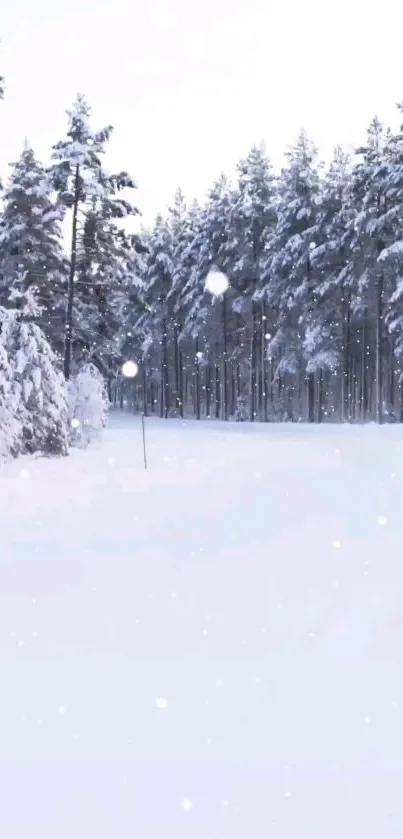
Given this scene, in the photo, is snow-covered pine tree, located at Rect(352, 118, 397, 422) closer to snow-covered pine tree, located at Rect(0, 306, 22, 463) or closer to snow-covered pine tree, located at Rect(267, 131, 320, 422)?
snow-covered pine tree, located at Rect(267, 131, 320, 422)

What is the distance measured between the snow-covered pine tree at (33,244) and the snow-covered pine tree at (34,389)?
14.4 meters

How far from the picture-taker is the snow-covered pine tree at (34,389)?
15453mm

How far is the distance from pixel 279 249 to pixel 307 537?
101 feet

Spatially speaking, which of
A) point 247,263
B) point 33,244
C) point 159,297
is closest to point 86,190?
point 33,244

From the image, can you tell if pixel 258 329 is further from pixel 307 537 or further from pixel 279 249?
pixel 307 537

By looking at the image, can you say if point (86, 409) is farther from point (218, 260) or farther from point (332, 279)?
point (218, 260)

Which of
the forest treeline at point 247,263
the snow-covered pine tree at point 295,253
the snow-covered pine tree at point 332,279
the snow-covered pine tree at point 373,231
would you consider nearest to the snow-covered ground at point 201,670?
the forest treeline at point 247,263

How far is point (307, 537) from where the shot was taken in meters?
9.27

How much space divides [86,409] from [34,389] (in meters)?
3.61

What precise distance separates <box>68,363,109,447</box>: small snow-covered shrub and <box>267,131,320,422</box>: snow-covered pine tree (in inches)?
737

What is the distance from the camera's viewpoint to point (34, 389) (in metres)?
15.6

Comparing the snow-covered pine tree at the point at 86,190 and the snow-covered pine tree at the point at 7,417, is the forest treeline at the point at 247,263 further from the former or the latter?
the snow-covered pine tree at the point at 7,417

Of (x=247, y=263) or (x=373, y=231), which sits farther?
(x=247, y=263)

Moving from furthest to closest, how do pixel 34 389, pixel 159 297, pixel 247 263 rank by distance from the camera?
pixel 159 297 < pixel 247 263 < pixel 34 389
